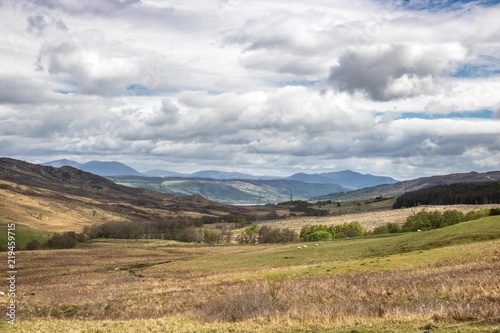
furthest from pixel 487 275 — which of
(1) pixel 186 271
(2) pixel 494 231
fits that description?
(1) pixel 186 271

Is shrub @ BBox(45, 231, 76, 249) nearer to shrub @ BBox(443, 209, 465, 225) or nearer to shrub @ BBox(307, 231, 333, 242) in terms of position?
shrub @ BBox(307, 231, 333, 242)

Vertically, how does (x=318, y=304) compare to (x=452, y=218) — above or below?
above

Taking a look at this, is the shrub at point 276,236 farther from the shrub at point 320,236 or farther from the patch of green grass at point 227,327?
the patch of green grass at point 227,327

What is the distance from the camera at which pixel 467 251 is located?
46344 mm

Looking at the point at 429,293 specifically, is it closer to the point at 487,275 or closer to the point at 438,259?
the point at 487,275

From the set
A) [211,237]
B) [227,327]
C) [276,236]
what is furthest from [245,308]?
[211,237]

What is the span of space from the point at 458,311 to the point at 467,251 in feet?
99.0

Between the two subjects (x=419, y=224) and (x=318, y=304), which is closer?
(x=318, y=304)

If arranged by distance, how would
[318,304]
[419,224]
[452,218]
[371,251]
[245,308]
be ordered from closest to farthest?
[245,308]
[318,304]
[371,251]
[452,218]
[419,224]

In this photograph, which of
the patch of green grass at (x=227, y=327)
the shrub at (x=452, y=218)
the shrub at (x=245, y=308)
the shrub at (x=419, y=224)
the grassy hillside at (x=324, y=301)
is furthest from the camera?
the shrub at (x=419, y=224)

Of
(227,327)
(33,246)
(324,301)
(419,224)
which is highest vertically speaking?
(227,327)

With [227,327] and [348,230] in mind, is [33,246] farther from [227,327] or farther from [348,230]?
[227,327]

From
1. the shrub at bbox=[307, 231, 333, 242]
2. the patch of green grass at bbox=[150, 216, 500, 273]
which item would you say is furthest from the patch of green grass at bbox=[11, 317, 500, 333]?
the shrub at bbox=[307, 231, 333, 242]

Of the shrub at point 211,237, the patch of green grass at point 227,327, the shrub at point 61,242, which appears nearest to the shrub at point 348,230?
the shrub at point 211,237
